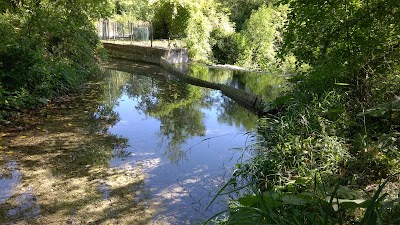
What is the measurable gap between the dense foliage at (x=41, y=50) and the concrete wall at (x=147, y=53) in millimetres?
6136

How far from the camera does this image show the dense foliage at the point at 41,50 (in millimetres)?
6934

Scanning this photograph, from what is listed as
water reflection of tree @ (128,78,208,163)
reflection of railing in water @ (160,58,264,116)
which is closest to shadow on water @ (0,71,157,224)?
water reflection of tree @ (128,78,208,163)

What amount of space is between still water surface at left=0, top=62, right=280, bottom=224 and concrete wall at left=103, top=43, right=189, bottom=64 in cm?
907

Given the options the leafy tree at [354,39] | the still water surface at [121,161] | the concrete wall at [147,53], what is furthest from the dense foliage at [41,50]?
the concrete wall at [147,53]

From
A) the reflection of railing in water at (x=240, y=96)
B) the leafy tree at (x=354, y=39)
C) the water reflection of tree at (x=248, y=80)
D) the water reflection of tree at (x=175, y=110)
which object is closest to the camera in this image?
the leafy tree at (x=354, y=39)

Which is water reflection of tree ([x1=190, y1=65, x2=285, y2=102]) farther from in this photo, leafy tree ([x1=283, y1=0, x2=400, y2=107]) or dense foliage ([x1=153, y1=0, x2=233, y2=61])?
leafy tree ([x1=283, y1=0, x2=400, y2=107])

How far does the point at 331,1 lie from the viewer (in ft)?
15.3

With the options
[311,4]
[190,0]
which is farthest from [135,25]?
[311,4]

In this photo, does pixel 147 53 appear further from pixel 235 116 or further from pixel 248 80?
pixel 235 116

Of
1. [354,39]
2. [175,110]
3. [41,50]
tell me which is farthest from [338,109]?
[41,50]

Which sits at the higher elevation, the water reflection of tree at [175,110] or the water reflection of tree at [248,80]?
the water reflection of tree at [248,80]

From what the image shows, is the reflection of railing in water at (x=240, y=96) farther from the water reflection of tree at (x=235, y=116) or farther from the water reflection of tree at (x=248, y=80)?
the water reflection of tree at (x=248, y=80)

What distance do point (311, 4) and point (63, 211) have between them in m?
4.07

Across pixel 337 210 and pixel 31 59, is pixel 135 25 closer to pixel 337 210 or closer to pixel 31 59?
pixel 31 59
